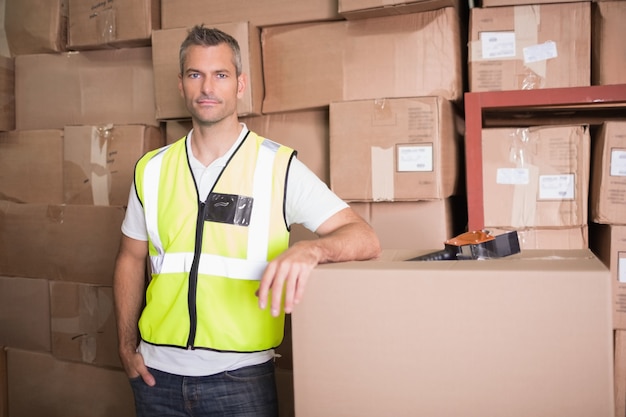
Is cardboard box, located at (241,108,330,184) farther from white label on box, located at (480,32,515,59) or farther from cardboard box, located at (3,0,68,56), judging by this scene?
cardboard box, located at (3,0,68,56)

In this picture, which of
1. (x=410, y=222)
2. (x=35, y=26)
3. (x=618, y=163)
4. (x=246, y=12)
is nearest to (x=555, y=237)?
(x=618, y=163)

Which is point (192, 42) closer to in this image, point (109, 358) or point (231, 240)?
point (231, 240)

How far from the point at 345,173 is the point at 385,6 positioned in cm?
53

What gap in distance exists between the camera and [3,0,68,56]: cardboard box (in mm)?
2295

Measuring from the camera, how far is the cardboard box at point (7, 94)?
7.77ft

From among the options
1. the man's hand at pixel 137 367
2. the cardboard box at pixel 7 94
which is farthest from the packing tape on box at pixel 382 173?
the cardboard box at pixel 7 94

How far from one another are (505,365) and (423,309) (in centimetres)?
13

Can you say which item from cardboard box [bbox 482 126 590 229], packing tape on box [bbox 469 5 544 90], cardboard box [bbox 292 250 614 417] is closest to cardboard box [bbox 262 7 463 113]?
packing tape on box [bbox 469 5 544 90]

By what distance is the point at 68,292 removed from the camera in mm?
2256

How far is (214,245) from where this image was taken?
1371mm

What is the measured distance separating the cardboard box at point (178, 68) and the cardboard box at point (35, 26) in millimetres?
520

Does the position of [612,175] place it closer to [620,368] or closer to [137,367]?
[620,368]

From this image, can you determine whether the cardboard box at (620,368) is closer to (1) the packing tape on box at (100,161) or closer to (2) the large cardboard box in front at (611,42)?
(2) the large cardboard box in front at (611,42)

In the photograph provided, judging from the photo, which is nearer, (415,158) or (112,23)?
(415,158)
